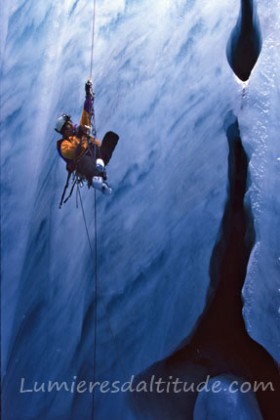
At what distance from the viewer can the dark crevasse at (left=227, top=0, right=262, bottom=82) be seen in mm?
2480

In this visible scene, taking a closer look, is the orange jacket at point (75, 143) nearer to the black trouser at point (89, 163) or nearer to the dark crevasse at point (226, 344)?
the black trouser at point (89, 163)

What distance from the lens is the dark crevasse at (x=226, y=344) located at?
218 cm

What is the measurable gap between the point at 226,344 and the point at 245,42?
4.85 feet

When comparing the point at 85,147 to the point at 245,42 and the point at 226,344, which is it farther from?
the point at 226,344

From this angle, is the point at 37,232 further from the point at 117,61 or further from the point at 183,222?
the point at 117,61

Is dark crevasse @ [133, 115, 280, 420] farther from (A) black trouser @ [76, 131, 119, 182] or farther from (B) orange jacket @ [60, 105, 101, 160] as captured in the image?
(B) orange jacket @ [60, 105, 101, 160]

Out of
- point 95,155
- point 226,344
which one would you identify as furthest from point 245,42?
point 226,344

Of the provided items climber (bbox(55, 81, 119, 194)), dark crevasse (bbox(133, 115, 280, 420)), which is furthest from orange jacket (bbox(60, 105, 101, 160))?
dark crevasse (bbox(133, 115, 280, 420))

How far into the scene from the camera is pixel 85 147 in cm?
229

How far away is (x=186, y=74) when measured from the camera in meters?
2.44

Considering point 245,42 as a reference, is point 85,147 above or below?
below

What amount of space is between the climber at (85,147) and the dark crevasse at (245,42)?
28.3 inches

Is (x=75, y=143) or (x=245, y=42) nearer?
(x=75, y=143)

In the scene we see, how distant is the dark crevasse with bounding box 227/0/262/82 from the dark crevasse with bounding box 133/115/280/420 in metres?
0.60
